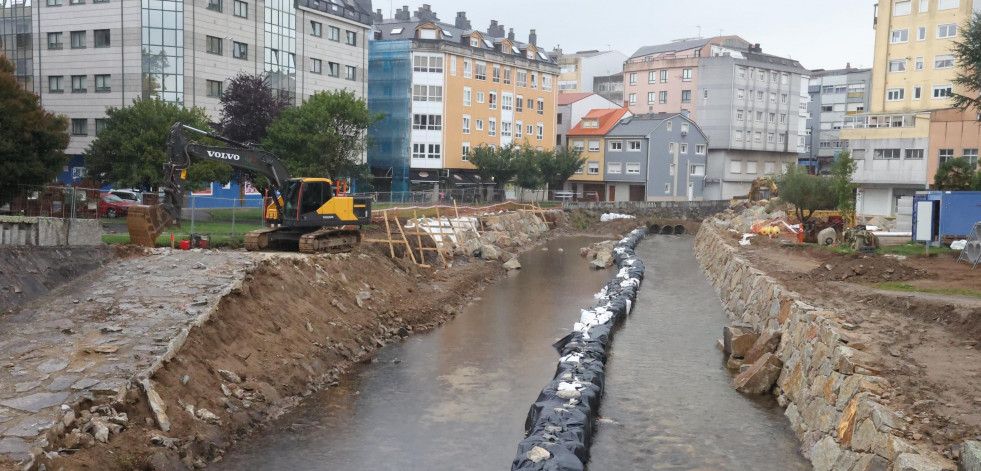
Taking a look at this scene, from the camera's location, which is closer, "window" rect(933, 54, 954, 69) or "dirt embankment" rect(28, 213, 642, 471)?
"dirt embankment" rect(28, 213, 642, 471)

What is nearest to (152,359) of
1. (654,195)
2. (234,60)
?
(234,60)

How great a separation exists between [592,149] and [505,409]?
65.4 meters

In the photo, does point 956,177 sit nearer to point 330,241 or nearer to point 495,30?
point 330,241

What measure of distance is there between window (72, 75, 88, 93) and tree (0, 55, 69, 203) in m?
21.9

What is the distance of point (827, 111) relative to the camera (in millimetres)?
109000

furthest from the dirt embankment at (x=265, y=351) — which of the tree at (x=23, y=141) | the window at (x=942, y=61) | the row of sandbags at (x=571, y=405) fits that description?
the window at (x=942, y=61)

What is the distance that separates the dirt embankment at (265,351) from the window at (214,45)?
25.8 metres

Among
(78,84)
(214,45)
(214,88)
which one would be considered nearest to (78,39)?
(78,84)

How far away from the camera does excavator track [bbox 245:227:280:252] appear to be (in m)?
24.9

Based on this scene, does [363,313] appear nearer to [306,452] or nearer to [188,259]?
[188,259]

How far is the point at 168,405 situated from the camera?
12.7 meters

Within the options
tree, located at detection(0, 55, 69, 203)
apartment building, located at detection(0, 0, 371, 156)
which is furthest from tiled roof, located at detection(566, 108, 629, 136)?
tree, located at detection(0, 55, 69, 203)

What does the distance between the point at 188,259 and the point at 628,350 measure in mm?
11555

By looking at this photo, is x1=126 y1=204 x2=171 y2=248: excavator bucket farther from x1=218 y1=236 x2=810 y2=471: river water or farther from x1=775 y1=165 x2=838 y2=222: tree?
x1=775 y1=165 x2=838 y2=222: tree
